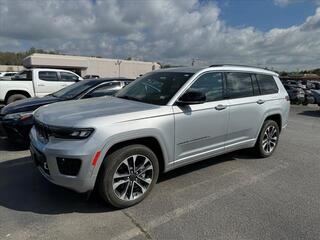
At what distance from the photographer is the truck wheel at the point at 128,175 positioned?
10.2 ft

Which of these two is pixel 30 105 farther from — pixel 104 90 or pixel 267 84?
pixel 267 84

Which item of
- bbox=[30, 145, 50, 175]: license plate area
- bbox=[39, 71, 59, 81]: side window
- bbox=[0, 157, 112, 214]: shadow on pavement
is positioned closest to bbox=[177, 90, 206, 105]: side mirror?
bbox=[0, 157, 112, 214]: shadow on pavement

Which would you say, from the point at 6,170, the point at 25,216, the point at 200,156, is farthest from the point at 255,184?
the point at 6,170

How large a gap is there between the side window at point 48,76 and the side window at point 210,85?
27.7 ft

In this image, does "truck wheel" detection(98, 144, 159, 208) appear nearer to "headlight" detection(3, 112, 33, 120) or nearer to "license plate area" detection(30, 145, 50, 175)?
"license plate area" detection(30, 145, 50, 175)

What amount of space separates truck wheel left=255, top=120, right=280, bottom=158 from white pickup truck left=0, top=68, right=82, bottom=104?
8467 mm

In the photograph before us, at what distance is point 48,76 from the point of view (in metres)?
10.9

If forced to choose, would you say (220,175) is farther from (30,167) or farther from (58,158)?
(30,167)

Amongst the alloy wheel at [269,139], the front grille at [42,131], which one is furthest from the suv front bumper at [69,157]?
the alloy wheel at [269,139]

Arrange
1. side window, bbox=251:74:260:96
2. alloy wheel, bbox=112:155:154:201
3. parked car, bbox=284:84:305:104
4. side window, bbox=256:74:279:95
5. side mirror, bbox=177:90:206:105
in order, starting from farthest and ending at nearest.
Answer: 1. parked car, bbox=284:84:305:104
2. side window, bbox=256:74:279:95
3. side window, bbox=251:74:260:96
4. side mirror, bbox=177:90:206:105
5. alloy wheel, bbox=112:155:154:201

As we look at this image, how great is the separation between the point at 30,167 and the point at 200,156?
9.46 ft

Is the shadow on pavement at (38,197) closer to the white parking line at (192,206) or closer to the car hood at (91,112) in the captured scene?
the white parking line at (192,206)

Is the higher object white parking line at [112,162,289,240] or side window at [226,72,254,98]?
side window at [226,72,254,98]

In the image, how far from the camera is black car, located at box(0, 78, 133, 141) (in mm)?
5215
